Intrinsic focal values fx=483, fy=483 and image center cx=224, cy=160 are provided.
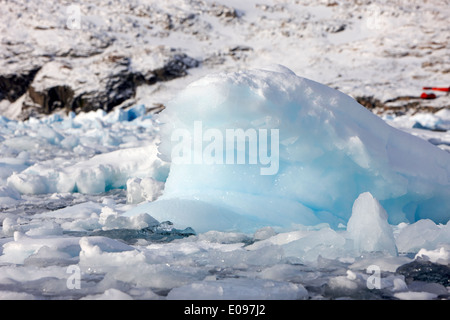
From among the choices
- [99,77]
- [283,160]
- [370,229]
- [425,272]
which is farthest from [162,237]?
[99,77]

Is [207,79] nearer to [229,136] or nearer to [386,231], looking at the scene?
[229,136]

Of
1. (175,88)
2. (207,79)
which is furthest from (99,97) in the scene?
(207,79)

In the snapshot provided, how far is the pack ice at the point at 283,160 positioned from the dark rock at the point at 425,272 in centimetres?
109

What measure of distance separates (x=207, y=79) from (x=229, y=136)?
1.51 feet

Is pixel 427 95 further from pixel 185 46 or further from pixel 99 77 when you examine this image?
pixel 99 77

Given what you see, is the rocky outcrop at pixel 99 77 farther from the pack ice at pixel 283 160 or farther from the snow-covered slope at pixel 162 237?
the pack ice at pixel 283 160

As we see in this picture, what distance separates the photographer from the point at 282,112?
3.51 m

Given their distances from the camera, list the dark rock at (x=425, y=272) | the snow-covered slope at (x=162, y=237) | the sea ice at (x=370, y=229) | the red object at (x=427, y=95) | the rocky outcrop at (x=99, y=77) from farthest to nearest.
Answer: the rocky outcrop at (x=99, y=77), the red object at (x=427, y=95), the sea ice at (x=370, y=229), the dark rock at (x=425, y=272), the snow-covered slope at (x=162, y=237)

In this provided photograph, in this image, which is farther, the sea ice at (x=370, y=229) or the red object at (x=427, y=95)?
the red object at (x=427, y=95)

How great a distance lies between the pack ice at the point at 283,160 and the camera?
346 cm

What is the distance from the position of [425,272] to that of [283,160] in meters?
1.49

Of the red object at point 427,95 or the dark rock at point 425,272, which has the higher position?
the red object at point 427,95

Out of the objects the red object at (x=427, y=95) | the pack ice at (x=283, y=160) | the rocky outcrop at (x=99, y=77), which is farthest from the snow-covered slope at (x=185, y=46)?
the pack ice at (x=283, y=160)

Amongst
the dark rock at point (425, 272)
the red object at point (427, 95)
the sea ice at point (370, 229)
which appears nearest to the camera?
the dark rock at point (425, 272)
